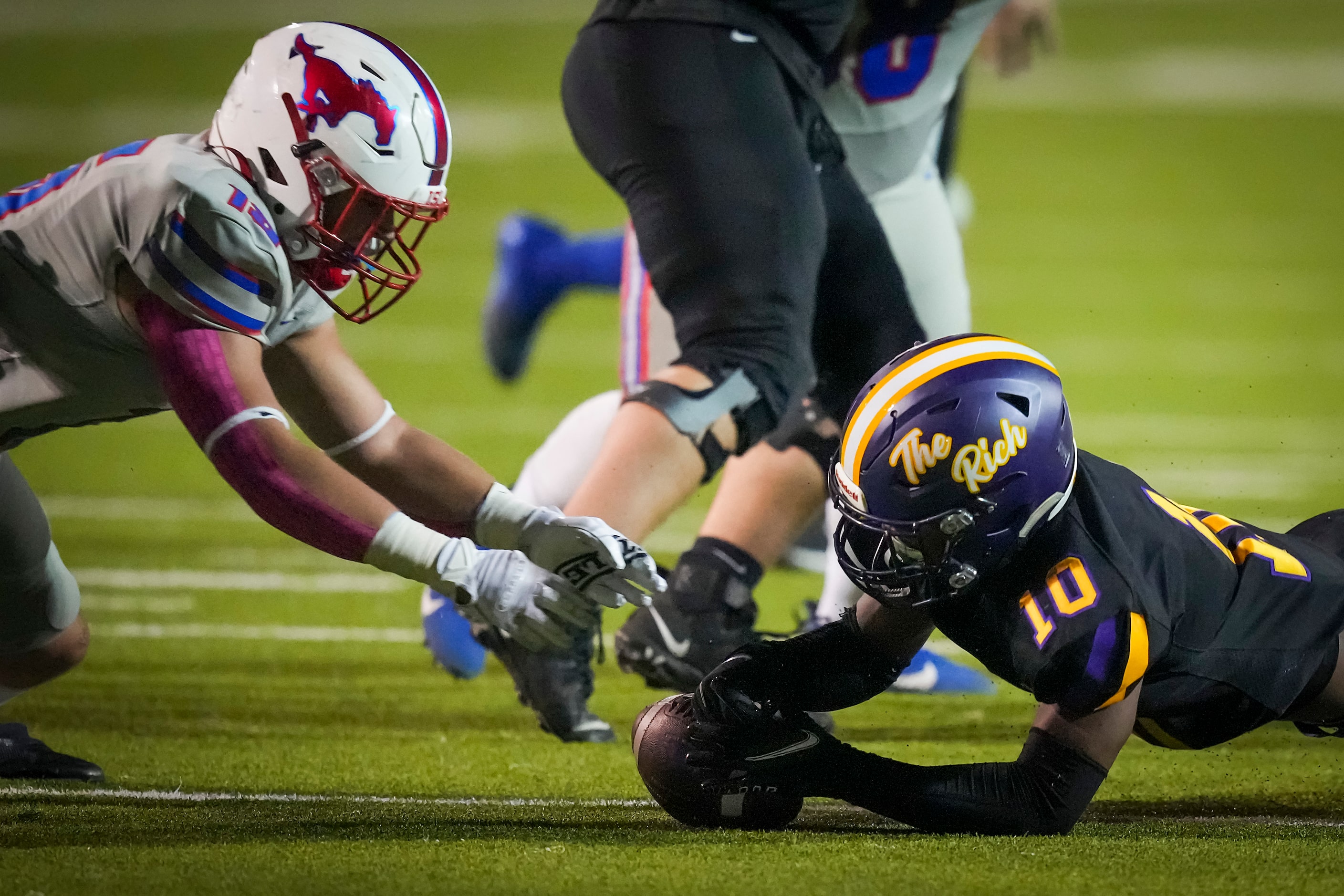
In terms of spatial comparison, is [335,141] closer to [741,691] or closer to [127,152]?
[127,152]

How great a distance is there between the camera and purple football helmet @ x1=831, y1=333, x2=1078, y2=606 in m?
2.86

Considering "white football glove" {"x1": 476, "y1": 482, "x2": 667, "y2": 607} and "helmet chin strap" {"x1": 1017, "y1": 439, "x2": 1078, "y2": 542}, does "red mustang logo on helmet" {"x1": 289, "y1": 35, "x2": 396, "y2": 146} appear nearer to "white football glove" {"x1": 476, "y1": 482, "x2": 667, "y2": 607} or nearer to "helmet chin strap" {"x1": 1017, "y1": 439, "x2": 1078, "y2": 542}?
"white football glove" {"x1": 476, "y1": 482, "x2": 667, "y2": 607}

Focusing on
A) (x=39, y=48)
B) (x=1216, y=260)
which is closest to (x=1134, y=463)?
(x=1216, y=260)

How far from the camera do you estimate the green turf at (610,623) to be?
275cm

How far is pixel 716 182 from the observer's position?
3.48 metres

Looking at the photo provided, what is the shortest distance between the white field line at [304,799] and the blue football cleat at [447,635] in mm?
975

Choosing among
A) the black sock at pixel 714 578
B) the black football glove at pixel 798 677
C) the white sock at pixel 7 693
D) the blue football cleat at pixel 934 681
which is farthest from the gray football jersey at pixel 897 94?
the white sock at pixel 7 693

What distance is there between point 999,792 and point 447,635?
1.65 m

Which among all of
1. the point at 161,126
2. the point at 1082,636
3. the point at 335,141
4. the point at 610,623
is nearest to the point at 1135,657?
the point at 1082,636

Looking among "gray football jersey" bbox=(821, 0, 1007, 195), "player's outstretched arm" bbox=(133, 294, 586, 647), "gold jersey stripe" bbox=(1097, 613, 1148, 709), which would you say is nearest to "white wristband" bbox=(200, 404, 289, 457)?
"player's outstretched arm" bbox=(133, 294, 586, 647)

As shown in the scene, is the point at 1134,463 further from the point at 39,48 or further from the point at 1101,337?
the point at 39,48

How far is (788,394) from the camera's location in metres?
3.52

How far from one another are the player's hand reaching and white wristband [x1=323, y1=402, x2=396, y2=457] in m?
0.54

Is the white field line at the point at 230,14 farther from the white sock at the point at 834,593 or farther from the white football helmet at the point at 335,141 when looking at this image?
the white football helmet at the point at 335,141
